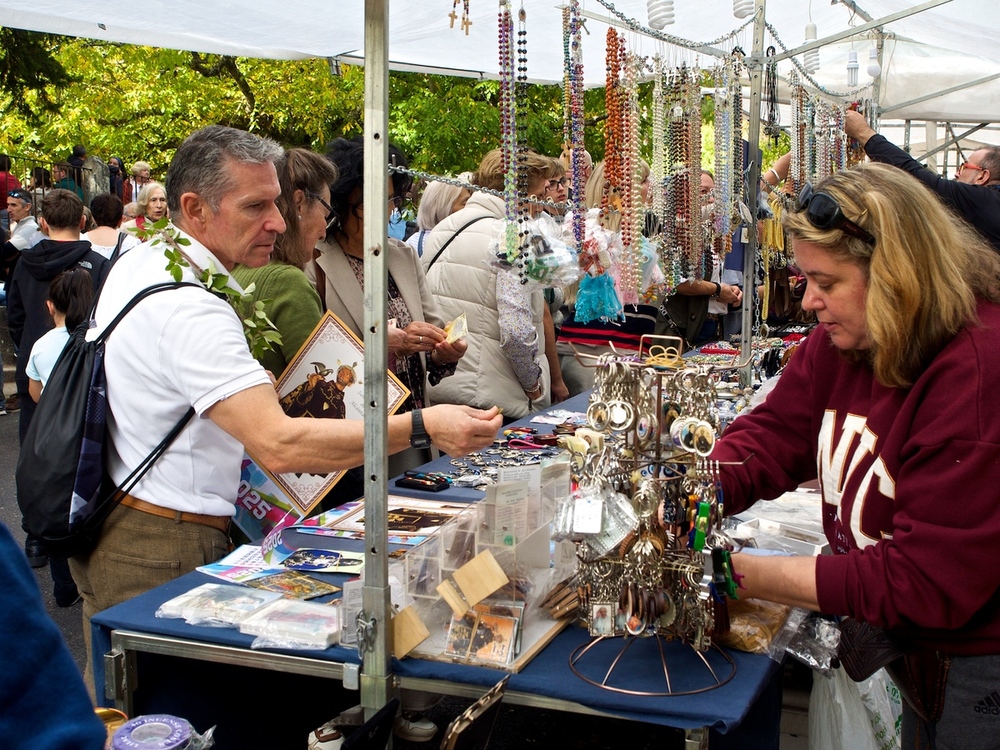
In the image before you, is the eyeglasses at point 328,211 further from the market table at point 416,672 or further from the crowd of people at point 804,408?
the market table at point 416,672

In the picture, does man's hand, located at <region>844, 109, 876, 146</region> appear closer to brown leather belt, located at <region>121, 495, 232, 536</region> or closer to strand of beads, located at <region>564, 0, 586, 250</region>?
strand of beads, located at <region>564, 0, 586, 250</region>

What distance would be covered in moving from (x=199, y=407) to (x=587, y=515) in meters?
0.85

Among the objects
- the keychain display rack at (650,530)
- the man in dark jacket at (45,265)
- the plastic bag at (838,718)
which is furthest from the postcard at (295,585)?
the man in dark jacket at (45,265)

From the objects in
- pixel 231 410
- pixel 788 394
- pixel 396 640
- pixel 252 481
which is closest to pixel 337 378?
pixel 252 481

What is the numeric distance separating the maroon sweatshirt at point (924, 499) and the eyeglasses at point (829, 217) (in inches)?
9.3

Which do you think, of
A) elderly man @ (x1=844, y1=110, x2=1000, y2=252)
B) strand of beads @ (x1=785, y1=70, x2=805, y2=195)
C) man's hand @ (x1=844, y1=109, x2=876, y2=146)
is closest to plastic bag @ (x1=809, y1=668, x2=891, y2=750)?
elderly man @ (x1=844, y1=110, x2=1000, y2=252)

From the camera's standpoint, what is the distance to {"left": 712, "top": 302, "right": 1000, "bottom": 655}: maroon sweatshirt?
1.45 m

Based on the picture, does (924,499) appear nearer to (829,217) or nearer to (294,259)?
(829,217)

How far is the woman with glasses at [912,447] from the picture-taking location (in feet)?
4.78

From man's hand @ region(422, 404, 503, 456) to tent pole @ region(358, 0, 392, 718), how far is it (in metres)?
0.26

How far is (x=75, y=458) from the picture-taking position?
2021 millimetres

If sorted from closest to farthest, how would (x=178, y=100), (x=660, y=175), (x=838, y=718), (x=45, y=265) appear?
(x=838, y=718) < (x=660, y=175) < (x=45, y=265) < (x=178, y=100)

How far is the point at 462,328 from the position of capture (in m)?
2.94

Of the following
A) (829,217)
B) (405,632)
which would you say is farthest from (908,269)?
(405,632)
